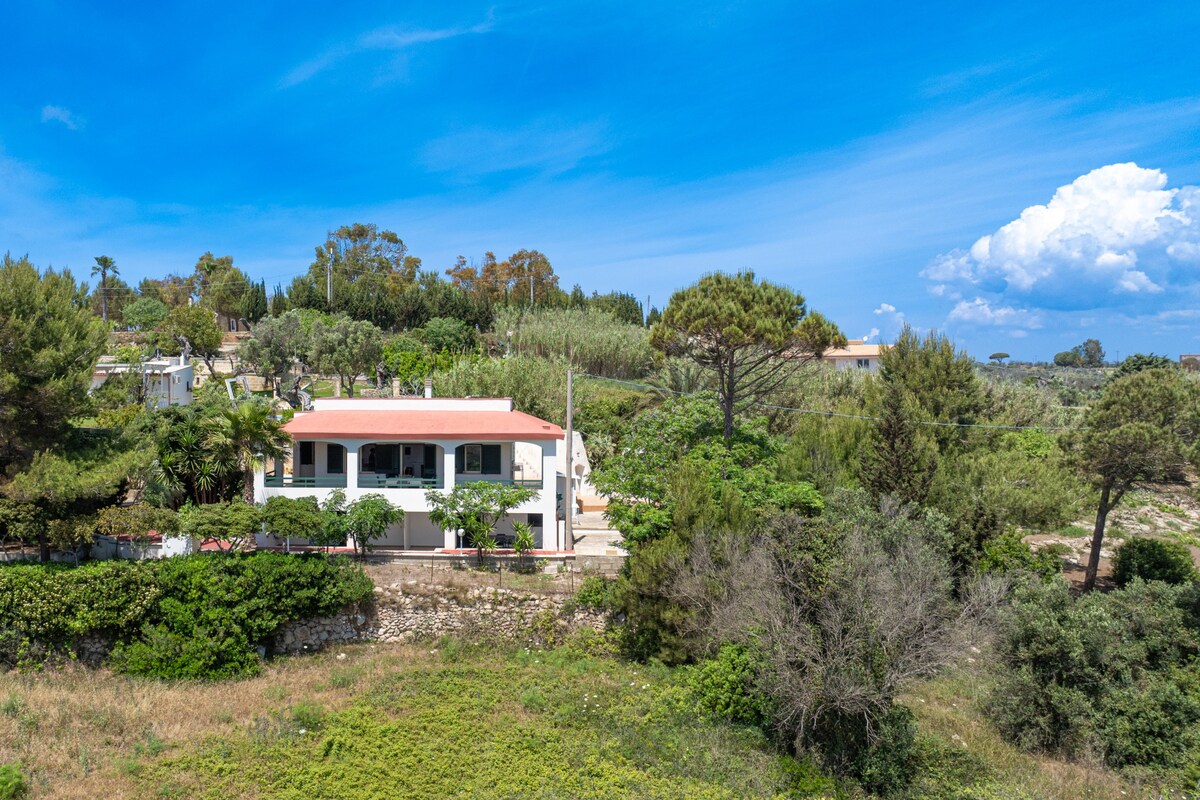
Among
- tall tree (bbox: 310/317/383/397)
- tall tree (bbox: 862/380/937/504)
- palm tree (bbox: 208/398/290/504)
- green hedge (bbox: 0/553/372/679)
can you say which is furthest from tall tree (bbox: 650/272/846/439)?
tall tree (bbox: 310/317/383/397)

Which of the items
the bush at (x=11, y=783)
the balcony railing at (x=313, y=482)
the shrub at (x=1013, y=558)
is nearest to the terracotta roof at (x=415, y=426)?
the balcony railing at (x=313, y=482)

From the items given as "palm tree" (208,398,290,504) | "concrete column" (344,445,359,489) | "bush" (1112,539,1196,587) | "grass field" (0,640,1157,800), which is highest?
"palm tree" (208,398,290,504)

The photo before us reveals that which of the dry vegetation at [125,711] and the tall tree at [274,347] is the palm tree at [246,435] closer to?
the dry vegetation at [125,711]

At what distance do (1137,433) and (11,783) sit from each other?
1080 inches

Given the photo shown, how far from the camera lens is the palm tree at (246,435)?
20133 millimetres

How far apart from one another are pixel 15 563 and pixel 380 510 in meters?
8.97

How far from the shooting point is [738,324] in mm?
22281

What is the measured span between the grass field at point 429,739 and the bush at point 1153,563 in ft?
27.5

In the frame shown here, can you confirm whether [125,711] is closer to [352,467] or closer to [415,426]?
[352,467]

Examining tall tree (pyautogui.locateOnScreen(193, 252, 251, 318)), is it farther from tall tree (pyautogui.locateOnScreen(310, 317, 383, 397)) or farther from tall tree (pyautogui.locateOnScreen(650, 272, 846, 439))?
tall tree (pyautogui.locateOnScreen(650, 272, 846, 439))

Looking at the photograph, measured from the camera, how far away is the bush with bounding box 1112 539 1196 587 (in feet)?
68.5

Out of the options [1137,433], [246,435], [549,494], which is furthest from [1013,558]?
[246,435]

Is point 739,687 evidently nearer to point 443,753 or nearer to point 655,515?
point 655,515

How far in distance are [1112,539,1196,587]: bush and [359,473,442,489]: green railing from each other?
852 inches
